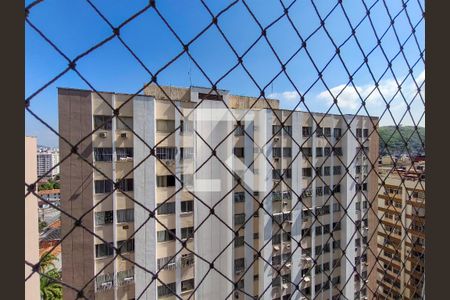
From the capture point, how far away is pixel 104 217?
4602 mm

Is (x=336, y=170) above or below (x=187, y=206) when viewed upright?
above

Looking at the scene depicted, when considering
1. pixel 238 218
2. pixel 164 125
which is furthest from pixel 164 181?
pixel 238 218

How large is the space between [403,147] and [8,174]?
0.88 metres

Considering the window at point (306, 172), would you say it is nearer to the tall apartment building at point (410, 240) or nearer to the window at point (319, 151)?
the window at point (319, 151)

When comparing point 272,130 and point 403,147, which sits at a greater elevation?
point 272,130

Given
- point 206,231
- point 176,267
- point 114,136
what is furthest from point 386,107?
point 176,267

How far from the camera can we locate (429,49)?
1.94 ft

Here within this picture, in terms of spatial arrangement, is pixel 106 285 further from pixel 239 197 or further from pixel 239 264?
pixel 239 197

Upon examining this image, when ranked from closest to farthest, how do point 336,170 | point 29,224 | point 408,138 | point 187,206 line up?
point 29,224 < point 408,138 < point 187,206 < point 336,170

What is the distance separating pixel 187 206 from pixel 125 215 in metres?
1.19

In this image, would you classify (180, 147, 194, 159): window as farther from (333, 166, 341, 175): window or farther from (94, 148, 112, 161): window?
(333, 166, 341, 175): window

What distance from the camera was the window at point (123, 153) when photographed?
15.0 feet

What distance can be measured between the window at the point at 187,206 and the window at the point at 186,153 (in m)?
0.93

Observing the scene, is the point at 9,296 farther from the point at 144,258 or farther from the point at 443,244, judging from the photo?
the point at 144,258
